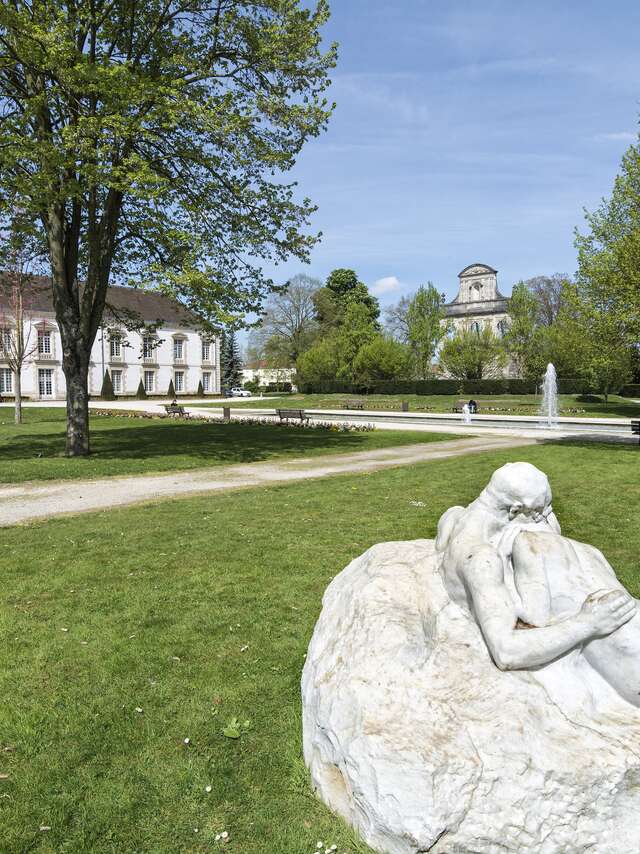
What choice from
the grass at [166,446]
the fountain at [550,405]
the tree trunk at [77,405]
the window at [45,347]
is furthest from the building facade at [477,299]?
the tree trunk at [77,405]

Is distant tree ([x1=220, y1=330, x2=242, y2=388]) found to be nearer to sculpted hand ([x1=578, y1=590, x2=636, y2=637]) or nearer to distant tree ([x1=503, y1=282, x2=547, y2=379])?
distant tree ([x1=503, y1=282, x2=547, y2=379])

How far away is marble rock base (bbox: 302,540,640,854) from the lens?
2.66 m

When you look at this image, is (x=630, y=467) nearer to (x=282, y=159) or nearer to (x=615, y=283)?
(x=615, y=283)

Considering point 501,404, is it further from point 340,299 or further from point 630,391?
point 340,299

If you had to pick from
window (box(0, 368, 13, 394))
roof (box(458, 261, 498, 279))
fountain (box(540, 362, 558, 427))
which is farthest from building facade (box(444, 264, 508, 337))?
window (box(0, 368, 13, 394))

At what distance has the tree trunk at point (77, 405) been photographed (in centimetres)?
1664

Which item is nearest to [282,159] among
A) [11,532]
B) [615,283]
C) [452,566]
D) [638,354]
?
[615,283]

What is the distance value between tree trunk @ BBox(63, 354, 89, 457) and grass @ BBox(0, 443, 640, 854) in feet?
24.8

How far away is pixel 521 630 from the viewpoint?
289cm

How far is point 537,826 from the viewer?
104 inches

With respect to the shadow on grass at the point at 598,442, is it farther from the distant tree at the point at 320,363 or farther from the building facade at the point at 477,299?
the building facade at the point at 477,299

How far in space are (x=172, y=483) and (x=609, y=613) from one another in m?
11.5

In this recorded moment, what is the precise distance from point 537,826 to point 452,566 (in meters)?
1.23

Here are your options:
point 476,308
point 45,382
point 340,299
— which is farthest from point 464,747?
point 476,308
